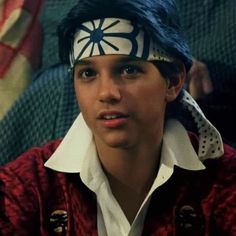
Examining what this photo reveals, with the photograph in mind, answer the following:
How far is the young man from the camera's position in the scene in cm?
101

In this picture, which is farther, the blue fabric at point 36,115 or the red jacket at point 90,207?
the blue fabric at point 36,115

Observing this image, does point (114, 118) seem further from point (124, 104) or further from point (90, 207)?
point (90, 207)

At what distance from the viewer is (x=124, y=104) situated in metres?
1.00

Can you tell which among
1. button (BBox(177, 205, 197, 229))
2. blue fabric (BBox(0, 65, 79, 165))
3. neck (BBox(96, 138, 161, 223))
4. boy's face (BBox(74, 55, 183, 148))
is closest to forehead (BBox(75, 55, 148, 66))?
boy's face (BBox(74, 55, 183, 148))

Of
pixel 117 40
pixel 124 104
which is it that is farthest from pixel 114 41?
pixel 124 104

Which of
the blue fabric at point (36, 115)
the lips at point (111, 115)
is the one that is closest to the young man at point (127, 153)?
the lips at point (111, 115)

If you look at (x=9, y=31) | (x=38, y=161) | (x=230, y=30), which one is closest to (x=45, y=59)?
(x=9, y=31)

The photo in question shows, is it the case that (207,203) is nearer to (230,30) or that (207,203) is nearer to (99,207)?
(99,207)

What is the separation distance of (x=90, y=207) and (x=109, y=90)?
0.78 feet

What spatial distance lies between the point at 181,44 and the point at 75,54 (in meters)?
0.18

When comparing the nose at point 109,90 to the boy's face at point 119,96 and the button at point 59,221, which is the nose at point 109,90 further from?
the button at point 59,221

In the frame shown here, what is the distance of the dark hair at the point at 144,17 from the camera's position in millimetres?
1000

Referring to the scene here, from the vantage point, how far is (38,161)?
3.80ft

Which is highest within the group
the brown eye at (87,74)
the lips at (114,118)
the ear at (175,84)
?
the brown eye at (87,74)
